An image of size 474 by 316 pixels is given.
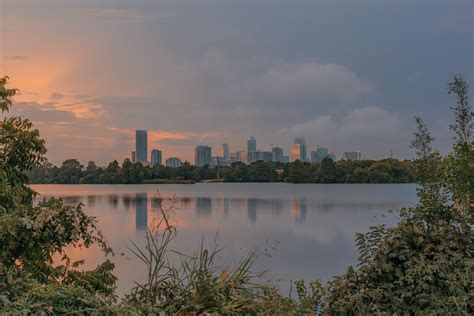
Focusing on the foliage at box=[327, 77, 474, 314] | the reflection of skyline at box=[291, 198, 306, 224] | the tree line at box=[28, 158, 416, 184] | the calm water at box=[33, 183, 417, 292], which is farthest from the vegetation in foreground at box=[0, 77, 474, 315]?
the tree line at box=[28, 158, 416, 184]

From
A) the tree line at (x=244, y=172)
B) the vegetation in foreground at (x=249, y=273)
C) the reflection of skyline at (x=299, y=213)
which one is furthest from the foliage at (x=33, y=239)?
the tree line at (x=244, y=172)

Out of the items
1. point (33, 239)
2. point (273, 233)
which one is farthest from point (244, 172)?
point (33, 239)

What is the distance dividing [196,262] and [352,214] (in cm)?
2405

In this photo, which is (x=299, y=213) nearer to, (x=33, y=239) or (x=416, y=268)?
(x=416, y=268)

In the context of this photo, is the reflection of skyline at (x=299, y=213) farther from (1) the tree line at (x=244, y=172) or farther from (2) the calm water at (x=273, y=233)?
(1) the tree line at (x=244, y=172)

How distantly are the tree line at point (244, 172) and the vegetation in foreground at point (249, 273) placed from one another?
1331 inches

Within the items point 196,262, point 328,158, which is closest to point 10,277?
point 196,262

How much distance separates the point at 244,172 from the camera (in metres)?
58.7

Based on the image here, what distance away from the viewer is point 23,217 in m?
3.76

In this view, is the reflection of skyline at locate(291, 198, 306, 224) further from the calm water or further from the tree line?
the tree line

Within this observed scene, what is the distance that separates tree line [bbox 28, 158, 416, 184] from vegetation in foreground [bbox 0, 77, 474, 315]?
3380 cm

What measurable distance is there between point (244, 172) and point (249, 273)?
55.3 metres

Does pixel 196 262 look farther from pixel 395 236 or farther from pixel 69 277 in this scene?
pixel 69 277

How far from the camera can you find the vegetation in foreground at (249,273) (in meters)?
2.98
